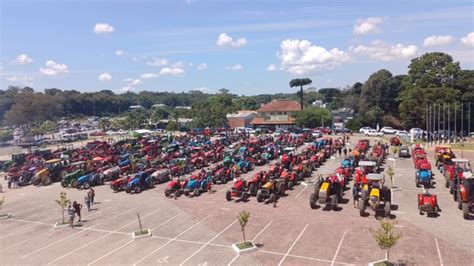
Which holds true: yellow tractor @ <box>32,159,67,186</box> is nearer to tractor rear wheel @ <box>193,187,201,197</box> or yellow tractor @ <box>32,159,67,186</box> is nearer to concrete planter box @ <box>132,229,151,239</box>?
tractor rear wheel @ <box>193,187,201,197</box>

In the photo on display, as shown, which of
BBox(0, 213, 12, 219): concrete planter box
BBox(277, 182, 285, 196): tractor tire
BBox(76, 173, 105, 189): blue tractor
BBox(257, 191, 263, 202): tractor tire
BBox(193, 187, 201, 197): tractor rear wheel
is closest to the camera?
BBox(257, 191, 263, 202): tractor tire

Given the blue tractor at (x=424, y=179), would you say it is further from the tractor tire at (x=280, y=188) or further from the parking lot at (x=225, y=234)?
the tractor tire at (x=280, y=188)

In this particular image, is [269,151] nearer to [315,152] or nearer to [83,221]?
[315,152]

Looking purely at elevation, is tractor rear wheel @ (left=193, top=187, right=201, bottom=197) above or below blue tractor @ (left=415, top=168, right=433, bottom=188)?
below

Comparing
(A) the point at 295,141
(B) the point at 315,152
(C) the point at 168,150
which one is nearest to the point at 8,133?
(C) the point at 168,150

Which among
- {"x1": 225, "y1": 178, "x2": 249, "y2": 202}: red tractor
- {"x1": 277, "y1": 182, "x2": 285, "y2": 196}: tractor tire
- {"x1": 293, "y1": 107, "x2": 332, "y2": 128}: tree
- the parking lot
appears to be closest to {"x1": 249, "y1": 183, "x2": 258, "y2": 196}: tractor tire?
{"x1": 225, "y1": 178, "x2": 249, "y2": 202}: red tractor

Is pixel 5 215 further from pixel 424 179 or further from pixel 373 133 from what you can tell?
pixel 373 133

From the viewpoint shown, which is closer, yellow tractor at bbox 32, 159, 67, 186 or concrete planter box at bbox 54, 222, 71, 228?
concrete planter box at bbox 54, 222, 71, 228

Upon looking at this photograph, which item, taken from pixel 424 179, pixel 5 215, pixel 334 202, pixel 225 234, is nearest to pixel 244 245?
pixel 225 234
